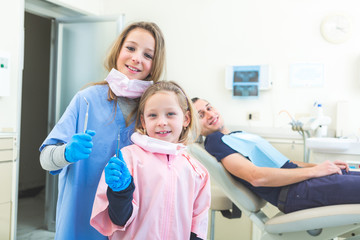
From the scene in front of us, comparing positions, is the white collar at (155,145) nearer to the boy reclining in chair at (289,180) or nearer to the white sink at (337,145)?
the boy reclining in chair at (289,180)

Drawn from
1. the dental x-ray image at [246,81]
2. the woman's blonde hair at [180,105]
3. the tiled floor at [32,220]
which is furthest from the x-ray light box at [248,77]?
the tiled floor at [32,220]

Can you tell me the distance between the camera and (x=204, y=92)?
315 cm

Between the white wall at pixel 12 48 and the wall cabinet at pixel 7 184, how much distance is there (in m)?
0.13

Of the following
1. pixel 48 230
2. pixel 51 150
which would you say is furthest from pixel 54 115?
pixel 51 150

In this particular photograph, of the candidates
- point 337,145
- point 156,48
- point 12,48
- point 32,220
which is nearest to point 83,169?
point 156,48

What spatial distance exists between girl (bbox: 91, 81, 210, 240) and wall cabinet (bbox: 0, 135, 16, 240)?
5.93 ft

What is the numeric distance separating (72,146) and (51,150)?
0.45 ft

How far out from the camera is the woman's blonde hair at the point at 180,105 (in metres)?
1.13

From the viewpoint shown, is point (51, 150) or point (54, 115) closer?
point (51, 150)

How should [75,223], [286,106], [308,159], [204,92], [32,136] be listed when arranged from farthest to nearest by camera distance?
[32,136] < [204,92] < [286,106] < [308,159] < [75,223]

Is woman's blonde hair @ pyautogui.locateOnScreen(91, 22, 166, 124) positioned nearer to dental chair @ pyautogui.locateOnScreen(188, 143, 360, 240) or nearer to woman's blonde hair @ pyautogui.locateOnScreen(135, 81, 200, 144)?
woman's blonde hair @ pyautogui.locateOnScreen(135, 81, 200, 144)

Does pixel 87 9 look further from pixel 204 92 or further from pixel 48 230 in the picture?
pixel 48 230

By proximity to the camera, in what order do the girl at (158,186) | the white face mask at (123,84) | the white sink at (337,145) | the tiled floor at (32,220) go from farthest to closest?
the tiled floor at (32,220), the white sink at (337,145), the white face mask at (123,84), the girl at (158,186)

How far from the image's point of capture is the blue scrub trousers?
142 centimetres
